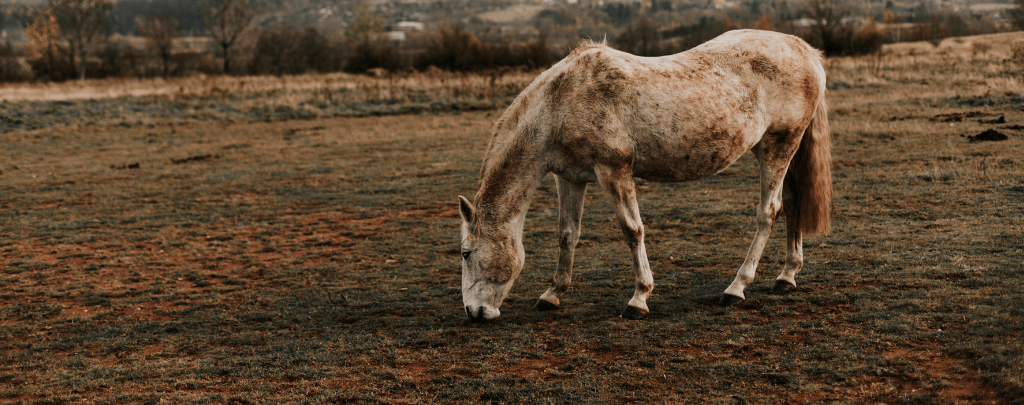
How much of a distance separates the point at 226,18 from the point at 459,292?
152 feet

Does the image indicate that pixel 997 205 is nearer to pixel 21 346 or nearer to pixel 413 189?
pixel 413 189

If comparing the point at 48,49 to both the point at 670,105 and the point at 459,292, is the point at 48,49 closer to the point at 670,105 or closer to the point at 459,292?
the point at 459,292

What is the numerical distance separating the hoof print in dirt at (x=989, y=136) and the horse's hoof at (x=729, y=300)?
8844 mm

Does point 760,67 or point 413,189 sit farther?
point 413,189

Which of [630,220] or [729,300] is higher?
[630,220]

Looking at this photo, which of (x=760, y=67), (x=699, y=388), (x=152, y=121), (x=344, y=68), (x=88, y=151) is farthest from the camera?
(x=344, y=68)

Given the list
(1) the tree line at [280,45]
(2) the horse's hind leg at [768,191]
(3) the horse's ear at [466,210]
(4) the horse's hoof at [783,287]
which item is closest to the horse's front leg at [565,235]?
(3) the horse's ear at [466,210]

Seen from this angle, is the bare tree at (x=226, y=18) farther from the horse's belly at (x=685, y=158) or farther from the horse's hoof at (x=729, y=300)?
the horse's hoof at (x=729, y=300)

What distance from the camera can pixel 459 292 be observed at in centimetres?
626

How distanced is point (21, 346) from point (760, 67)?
257 inches

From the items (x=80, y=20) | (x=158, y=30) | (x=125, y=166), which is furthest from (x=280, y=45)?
(x=125, y=166)

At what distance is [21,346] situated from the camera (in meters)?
5.34

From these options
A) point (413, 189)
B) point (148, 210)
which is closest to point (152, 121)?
point (148, 210)

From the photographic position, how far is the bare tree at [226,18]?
45.3 m
